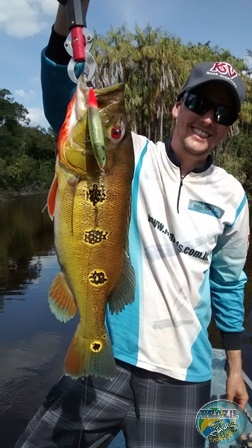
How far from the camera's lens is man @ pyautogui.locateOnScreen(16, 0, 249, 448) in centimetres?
254

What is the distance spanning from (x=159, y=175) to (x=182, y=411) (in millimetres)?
1335

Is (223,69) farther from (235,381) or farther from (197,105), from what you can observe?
(235,381)

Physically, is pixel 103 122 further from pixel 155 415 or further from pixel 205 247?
pixel 155 415

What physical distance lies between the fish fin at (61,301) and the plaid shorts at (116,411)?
21.6 inches

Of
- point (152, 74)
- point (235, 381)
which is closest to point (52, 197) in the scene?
point (235, 381)

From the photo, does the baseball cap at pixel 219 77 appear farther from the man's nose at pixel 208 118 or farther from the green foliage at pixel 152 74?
the green foliage at pixel 152 74

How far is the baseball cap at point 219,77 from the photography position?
8.52ft

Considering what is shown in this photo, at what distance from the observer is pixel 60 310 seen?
218 centimetres

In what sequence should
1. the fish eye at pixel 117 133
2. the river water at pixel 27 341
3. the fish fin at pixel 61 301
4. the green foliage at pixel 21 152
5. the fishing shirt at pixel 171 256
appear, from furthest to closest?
the green foliage at pixel 21 152 < the river water at pixel 27 341 < the fishing shirt at pixel 171 256 < the fish fin at pixel 61 301 < the fish eye at pixel 117 133

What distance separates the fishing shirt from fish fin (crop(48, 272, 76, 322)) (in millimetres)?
422

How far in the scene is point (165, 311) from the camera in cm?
256

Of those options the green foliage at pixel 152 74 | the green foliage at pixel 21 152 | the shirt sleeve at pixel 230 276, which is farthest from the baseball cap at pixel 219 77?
the green foliage at pixel 21 152

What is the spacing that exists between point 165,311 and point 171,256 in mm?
305

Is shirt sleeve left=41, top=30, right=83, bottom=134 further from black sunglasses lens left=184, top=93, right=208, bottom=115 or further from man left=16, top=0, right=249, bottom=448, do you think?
black sunglasses lens left=184, top=93, right=208, bottom=115
